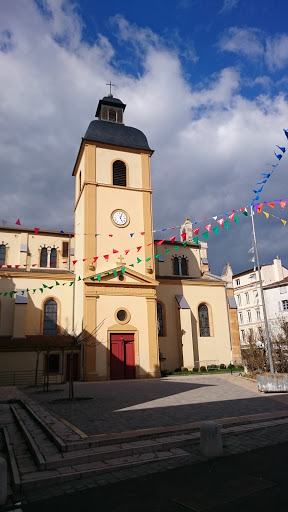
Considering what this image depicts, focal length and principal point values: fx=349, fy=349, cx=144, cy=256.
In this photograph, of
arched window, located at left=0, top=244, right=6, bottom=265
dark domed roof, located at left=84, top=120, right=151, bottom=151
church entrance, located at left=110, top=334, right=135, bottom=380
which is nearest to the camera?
church entrance, located at left=110, top=334, right=135, bottom=380

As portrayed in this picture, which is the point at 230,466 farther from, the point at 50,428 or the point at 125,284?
the point at 125,284

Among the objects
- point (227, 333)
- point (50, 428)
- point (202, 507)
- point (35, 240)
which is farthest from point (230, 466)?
point (35, 240)

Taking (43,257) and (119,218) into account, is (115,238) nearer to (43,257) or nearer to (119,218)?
(119,218)

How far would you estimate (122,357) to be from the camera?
2127 centimetres

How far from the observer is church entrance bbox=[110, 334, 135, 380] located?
822 inches

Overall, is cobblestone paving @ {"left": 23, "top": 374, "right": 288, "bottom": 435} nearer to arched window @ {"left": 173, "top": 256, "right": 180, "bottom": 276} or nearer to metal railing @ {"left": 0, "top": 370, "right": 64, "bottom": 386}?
metal railing @ {"left": 0, "top": 370, "right": 64, "bottom": 386}

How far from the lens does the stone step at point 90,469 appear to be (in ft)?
16.5

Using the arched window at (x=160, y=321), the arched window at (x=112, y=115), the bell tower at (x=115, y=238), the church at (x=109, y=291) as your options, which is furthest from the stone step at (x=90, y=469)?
the arched window at (x=112, y=115)

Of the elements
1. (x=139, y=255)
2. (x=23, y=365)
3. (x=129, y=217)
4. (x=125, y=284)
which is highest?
(x=129, y=217)

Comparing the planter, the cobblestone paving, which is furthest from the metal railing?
the planter

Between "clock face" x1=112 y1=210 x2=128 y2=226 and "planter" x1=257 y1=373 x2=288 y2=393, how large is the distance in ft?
45.4

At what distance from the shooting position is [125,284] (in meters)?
22.2

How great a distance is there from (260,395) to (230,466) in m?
8.42

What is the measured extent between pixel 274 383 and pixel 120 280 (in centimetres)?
1139
